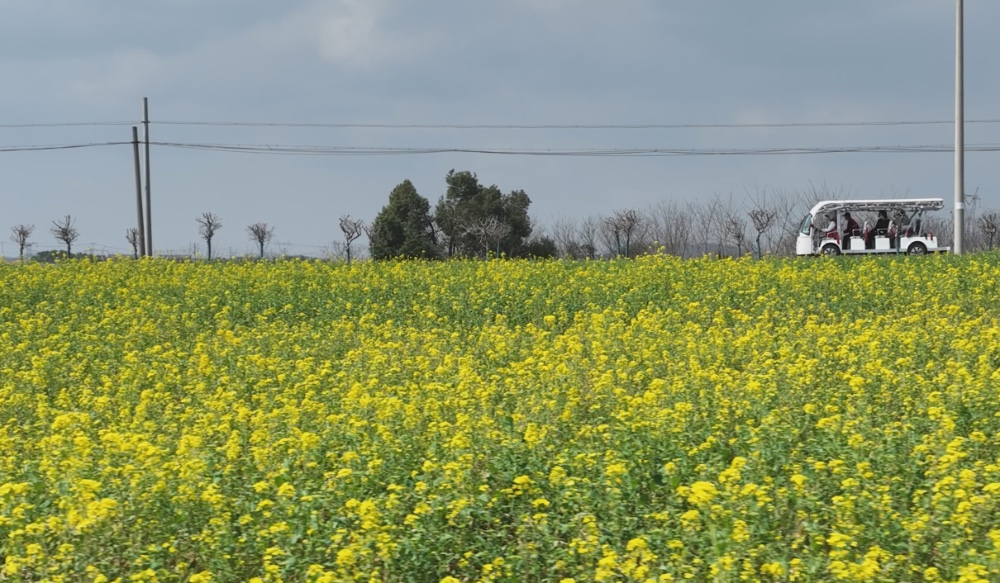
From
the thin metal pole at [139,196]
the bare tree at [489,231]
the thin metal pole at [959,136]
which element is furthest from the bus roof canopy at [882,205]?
the thin metal pole at [139,196]

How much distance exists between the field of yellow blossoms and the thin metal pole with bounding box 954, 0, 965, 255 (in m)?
12.1

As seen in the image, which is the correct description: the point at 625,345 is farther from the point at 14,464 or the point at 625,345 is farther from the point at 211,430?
the point at 14,464

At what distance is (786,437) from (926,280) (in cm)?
1128

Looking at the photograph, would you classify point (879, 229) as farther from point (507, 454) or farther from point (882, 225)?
point (507, 454)

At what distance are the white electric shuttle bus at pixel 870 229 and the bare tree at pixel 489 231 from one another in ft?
51.0

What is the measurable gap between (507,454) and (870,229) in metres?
27.0

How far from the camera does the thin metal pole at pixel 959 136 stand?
2361 centimetres

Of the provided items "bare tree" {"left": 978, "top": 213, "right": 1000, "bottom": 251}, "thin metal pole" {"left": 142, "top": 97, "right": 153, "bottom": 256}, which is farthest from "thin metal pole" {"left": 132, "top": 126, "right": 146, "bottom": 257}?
"bare tree" {"left": 978, "top": 213, "right": 1000, "bottom": 251}

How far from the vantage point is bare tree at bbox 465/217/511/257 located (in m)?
42.4

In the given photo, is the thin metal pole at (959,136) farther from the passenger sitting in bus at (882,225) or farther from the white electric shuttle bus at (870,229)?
the passenger sitting in bus at (882,225)

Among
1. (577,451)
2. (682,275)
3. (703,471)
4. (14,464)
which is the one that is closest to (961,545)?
(703,471)

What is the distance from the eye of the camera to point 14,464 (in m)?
6.65

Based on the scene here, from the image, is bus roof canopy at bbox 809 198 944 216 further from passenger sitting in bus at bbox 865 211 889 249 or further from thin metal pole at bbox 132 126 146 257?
thin metal pole at bbox 132 126 146 257

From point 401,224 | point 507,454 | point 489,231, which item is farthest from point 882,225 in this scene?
point 507,454
